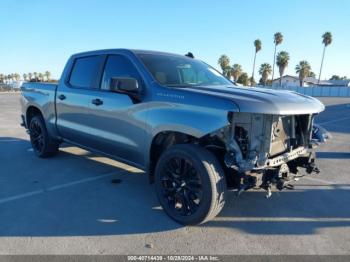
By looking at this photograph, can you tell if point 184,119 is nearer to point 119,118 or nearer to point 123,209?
point 119,118

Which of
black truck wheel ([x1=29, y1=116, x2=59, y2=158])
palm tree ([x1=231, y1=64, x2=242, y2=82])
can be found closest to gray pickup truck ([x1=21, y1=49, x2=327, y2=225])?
black truck wheel ([x1=29, y1=116, x2=59, y2=158])

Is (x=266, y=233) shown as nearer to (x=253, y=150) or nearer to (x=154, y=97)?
(x=253, y=150)

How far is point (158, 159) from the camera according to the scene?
13.0 ft

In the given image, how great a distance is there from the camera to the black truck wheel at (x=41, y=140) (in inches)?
242

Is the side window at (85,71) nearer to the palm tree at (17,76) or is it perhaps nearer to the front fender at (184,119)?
the front fender at (184,119)

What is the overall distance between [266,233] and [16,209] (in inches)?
117

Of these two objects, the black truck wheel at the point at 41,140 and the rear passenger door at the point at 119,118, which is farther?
the black truck wheel at the point at 41,140

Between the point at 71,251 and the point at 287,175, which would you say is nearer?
the point at 71,251

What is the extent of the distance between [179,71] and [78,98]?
1.73m

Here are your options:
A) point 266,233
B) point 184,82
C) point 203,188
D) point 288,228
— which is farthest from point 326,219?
point 184,82

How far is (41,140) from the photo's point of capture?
630cm

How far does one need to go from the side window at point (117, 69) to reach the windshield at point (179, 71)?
19 centimetres

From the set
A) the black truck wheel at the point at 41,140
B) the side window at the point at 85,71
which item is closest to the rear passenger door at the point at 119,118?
the side window at the point at 85,71

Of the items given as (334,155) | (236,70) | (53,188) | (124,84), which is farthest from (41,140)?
(236,70)
